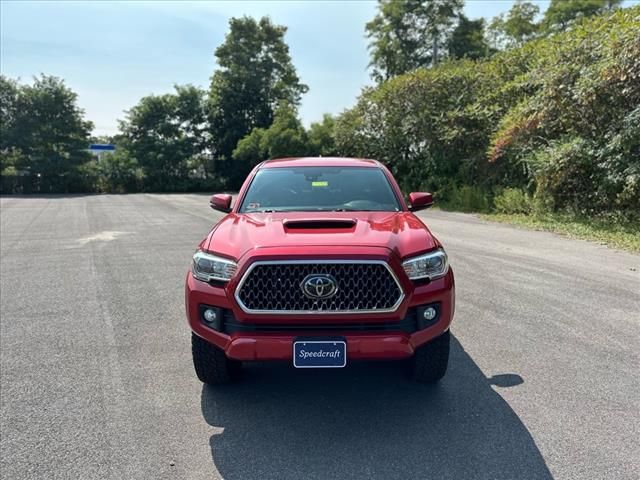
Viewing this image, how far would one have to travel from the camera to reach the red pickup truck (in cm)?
300

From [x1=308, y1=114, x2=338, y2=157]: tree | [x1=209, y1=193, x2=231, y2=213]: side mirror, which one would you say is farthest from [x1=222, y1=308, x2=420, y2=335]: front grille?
[x1=308, y1=114, x2=338, y2=157]: tree

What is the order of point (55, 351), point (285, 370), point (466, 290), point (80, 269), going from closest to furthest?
1. point (285, 370)
2. point (55, 351)
3. point (466, 290)
4. point (80, 269)

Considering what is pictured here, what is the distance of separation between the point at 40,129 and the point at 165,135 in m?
8.54

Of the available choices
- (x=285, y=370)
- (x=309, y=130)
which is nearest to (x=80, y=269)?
(x=285, y=370)

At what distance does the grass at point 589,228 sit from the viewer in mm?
9680

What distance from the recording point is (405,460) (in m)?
2.74

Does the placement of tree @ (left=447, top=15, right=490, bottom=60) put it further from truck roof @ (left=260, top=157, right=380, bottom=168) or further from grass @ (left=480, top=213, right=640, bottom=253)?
truck roof @ (left=260, top=157, right=380, bottom=168)

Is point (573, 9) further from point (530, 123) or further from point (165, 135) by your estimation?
point (165, 135)

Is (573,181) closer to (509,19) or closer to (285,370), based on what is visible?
(285,370)

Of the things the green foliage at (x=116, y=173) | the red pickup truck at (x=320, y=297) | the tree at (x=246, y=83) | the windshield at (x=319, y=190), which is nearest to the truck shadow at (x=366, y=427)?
the red pickup truck at (x=320, y=297)

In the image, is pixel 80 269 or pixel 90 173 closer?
pixel 80 269

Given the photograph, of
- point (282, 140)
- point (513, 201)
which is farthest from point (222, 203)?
point (282, 140)

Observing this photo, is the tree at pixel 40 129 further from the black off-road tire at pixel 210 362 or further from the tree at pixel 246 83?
the black off-road tire at pixel 210 362

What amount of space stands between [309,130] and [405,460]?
27.9m
